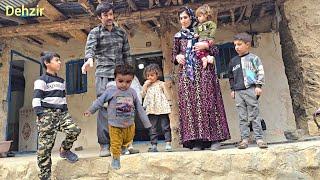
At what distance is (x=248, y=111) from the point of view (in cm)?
315

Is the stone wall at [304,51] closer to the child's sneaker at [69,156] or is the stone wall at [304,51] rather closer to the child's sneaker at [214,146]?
the child's sneaker at [214,146]

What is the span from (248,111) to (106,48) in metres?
1.75

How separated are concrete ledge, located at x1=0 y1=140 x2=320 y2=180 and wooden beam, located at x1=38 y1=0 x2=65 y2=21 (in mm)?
2952

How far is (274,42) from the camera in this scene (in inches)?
247

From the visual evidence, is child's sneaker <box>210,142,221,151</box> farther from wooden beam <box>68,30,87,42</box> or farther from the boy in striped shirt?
wooden beam <box>68,30,87,42</box>

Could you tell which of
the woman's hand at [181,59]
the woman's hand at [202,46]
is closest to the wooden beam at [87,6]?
the woman's hand at [181,59]

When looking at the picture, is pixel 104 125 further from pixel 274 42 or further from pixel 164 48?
pixel 274 42

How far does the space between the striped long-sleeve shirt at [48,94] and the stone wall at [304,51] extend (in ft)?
10.8

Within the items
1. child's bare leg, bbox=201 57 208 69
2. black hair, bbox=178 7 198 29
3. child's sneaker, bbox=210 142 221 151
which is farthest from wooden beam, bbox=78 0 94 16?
child's sneaker, bbox=210 142 221 151

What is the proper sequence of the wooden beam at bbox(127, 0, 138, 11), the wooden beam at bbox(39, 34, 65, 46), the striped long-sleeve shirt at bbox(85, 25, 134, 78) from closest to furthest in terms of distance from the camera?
the striped long-sleeve shirt at bbox(85, 25, 134, 78), the wooden beam at bbox(127, 0, 138, 11), the wooden beam at bbox(39, 34, 65, 46)

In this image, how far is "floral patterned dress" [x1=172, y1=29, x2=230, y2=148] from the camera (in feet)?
10.4

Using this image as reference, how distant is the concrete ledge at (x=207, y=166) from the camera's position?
8.80ft

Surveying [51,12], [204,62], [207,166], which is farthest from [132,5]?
Answer: [207,166]

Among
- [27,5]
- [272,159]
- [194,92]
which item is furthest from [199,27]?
[27,5]
